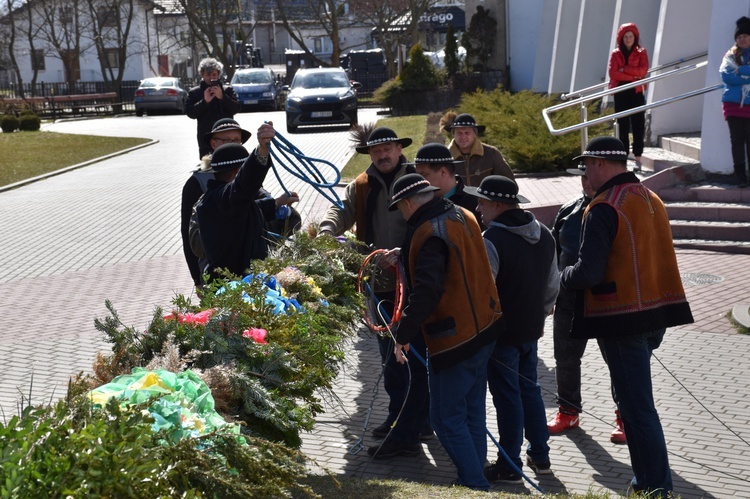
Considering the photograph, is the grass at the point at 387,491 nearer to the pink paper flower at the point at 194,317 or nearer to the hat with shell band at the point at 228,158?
the pink paper flower at the point at 194,317

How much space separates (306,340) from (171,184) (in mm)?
15360

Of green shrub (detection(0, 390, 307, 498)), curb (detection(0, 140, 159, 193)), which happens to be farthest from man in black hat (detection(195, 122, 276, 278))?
curb (detection(0, 140, 159, 193))

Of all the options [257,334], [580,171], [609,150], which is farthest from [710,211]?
[257,334]

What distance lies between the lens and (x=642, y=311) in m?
5.14

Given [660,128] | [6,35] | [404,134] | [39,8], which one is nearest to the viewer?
[660,128]

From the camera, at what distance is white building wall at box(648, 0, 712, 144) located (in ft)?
55.0

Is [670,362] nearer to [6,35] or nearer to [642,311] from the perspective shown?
[642,311]

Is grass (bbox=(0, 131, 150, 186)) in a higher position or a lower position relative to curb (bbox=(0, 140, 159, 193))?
lower

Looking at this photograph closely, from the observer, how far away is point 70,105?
4978 centimetres

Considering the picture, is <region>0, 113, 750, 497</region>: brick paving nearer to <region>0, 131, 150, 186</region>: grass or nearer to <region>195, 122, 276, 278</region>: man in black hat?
<region>195, 122, 276, 278</region>: man in black hat

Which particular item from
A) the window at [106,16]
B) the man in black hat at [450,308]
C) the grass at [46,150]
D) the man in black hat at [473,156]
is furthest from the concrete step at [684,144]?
the window at [106,16]

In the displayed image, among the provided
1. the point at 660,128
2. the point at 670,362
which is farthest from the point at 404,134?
the point at 670,362

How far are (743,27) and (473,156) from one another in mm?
5926

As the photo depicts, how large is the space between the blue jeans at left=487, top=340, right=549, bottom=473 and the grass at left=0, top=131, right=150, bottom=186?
1762cm
